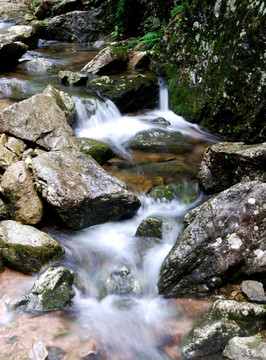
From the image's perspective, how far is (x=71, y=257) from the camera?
4.28m

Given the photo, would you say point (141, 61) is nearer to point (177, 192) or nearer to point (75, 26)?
point (177, 192)

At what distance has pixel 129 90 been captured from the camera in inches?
327

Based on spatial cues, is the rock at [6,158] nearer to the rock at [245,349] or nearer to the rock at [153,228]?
the rock at [153,228]

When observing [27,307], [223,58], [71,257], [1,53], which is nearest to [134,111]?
[223,58]

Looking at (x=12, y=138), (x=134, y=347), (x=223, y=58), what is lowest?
(x=134, y=347)

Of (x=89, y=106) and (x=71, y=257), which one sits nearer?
(x=71, y=257)

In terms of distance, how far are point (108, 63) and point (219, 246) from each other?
24.8 ft

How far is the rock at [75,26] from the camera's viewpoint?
1444 centimetres

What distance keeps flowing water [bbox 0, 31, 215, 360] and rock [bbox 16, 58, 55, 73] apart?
485 cm

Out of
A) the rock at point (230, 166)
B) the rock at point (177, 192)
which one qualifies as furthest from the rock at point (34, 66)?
the rock at point (230, 166)

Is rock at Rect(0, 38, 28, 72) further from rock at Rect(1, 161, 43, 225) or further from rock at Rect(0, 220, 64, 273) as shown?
rock at Rect(0, 220, 64, 273)

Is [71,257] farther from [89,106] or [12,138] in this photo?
[89,106]

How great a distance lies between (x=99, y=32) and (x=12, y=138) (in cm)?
1063

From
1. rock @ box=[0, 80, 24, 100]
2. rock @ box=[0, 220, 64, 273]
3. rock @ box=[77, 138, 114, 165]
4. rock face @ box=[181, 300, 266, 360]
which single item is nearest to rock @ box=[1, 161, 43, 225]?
rock @ box=[0, 220, 64, 273]
